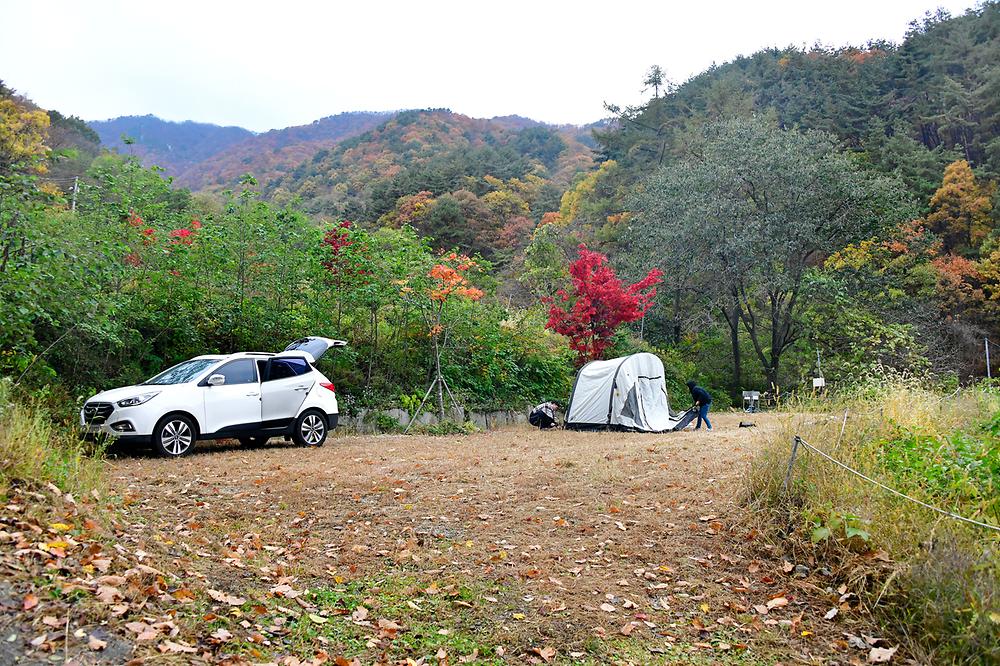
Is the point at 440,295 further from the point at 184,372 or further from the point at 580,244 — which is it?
the point at 580,244

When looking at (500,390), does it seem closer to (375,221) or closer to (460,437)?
(460,437)

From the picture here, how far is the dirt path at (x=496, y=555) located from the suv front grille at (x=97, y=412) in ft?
2.64

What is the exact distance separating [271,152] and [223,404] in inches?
2085

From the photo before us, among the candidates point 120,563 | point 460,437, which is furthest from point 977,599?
point 460,437

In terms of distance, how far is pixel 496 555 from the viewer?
5734 millimetres

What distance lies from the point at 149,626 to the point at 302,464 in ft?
18.5

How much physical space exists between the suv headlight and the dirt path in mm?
857

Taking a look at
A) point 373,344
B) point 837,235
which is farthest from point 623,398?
point 837,235

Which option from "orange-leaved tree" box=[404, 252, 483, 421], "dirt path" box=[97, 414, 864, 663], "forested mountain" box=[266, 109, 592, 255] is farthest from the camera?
"forested mountain" box=[266, 109, 592, 255]

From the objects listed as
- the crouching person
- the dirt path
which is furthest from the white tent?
the dirt path

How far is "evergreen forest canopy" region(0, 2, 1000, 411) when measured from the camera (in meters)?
12.3

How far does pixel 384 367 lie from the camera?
51.4 ft

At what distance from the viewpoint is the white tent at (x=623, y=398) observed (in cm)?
1559

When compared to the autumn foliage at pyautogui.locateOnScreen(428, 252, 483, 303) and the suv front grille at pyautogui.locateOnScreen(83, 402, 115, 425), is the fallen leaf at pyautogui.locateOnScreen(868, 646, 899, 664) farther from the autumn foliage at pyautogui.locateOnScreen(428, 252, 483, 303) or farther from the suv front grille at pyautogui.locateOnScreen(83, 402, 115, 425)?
Answer: the autumn foliage at pyautogui.locateOnScreen(428, 252, 483, 303)
